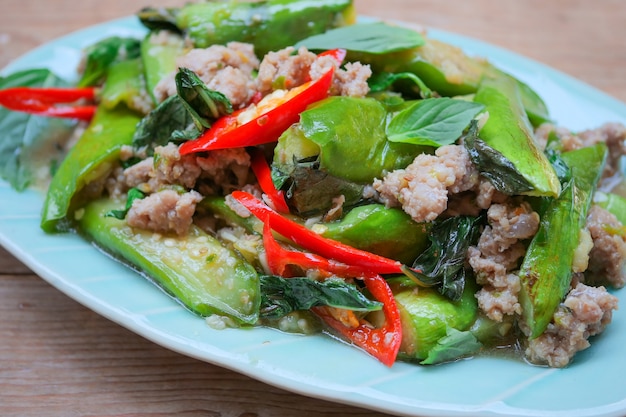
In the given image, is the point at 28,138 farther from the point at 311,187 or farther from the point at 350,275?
the point at 350,275

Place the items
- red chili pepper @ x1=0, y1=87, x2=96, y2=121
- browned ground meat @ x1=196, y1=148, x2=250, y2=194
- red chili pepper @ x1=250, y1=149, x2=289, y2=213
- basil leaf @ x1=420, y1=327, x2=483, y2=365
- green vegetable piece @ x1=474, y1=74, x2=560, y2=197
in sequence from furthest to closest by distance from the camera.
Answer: red chili pepper @ x1=0, y1=87, x2=96, y2=121, browned ground meat @ x1=196, y1=148, x2=250, y2=194, red chili pepper @ x1=250, y1=149, x2=289, y2=213, green vegetable piece @ x1=474, y1=74, x2=560, y2=197, basil leaf @ x1=420, y1=327, x2=483, y2=365

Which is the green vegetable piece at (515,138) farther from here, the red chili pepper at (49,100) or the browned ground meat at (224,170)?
the red chili pepper at (49,100)

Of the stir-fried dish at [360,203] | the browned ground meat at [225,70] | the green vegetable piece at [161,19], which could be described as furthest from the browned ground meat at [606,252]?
the green vegetable piece at [161,19]

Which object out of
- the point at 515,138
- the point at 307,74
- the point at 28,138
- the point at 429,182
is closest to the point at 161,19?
the point at 28,138

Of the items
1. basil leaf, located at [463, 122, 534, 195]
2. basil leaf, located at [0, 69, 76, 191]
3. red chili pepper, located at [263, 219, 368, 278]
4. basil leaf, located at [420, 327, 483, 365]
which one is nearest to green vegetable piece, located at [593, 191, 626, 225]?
basil leaf, located at [463, 122, 534, 195]

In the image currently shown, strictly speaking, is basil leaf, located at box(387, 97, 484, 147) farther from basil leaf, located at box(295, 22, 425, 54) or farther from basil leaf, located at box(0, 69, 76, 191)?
basil leaf, located at box(0, 69, 76, 191)

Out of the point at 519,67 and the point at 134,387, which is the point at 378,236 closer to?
the point at 134,387
